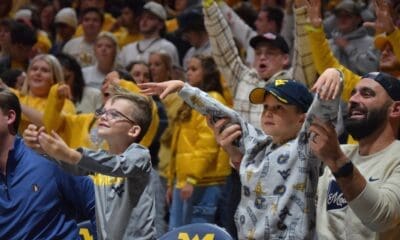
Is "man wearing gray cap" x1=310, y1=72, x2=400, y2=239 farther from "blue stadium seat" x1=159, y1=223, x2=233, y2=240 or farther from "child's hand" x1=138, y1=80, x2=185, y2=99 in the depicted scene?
"child's hand" x1=138, y1=80, x2=185, y2=99

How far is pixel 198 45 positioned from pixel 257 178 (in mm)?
4544

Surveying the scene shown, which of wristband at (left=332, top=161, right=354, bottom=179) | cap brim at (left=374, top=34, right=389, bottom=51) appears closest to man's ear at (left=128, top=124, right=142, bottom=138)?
wristband at (left=332, top=161, right=354, bottom=179)

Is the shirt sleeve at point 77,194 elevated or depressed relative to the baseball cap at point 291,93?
depressed

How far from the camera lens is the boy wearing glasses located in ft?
14.9

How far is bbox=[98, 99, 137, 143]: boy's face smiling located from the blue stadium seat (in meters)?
0.48

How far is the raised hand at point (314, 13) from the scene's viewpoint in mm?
6199

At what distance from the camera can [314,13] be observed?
20.4ft

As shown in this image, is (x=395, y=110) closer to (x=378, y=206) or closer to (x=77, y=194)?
(x=378, y=206)

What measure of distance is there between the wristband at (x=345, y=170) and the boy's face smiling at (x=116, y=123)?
1.06m

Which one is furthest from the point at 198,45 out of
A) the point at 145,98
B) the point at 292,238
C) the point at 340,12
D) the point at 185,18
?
the point at 292,238

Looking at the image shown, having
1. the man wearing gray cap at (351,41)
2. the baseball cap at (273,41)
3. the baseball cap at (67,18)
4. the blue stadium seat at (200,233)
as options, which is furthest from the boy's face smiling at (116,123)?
the baseball cap at (67,18)

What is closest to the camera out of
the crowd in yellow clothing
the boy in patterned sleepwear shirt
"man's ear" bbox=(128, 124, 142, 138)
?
the boy in patterned sleepwear shirt

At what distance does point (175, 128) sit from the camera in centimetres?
764

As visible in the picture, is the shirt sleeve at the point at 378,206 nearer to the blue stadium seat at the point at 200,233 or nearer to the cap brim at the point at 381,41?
the blue stadium seat at the point at 200,233
